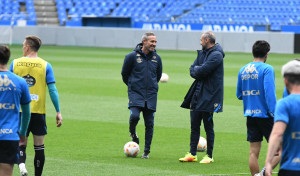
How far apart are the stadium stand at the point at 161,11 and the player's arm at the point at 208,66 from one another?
31769 millimetres

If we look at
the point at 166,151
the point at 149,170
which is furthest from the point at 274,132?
the point at 166,151

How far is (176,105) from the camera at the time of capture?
1794 cm

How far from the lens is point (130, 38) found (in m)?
43.7

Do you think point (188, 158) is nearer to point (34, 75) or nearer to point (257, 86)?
point (257, 86)

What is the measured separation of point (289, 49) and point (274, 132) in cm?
3362

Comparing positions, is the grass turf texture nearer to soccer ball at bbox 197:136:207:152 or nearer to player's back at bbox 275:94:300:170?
soccer ball at bbox 197:136:207:152

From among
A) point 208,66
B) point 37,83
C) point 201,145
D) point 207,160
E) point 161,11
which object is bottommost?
point 207,160

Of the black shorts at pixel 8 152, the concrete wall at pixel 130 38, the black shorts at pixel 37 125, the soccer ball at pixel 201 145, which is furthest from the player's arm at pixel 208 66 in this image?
the concrete wall at pixel 130 38

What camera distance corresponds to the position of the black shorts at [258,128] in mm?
8375

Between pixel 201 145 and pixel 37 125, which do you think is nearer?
pixel 37 125

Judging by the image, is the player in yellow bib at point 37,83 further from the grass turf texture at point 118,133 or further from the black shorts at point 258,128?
the black shorts at point 258,128

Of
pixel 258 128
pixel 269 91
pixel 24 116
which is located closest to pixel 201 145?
pixel 258 128

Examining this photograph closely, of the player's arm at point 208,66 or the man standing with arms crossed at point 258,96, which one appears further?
the player's arm at point 208,66

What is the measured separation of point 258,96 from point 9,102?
332cm
